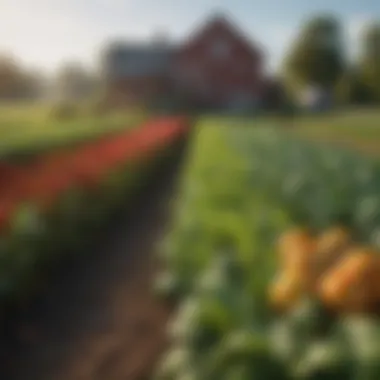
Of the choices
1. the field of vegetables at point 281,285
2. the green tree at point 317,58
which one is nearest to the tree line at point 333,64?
the green tree at point 317,58

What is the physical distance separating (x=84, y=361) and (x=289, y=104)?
5.65 ft

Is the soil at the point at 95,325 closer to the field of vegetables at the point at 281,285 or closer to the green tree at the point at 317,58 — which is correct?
the field of vegetables at the point at 281,285

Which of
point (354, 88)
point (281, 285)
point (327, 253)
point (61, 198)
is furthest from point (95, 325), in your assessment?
point (354, 88)

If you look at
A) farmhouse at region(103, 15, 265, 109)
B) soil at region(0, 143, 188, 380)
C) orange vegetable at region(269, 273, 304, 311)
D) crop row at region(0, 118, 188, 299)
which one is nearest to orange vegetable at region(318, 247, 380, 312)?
orange vegetable at region(269, 273, 304, 311)

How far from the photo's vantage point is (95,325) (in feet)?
16.3

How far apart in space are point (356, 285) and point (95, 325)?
2679mm

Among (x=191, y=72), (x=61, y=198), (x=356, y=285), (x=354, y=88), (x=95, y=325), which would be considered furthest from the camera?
(x=61, y=198)

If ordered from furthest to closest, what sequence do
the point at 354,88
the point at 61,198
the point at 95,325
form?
the point at 61,198 → the point at 95,325 → the point at 354,88

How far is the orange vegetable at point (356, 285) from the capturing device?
2.55 m

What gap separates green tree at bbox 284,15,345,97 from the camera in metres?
2.70

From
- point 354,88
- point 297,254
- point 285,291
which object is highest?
point 354,88

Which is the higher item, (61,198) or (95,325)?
(61,198)

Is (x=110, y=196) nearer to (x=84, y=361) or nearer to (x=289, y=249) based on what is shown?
(x=84, y=361)

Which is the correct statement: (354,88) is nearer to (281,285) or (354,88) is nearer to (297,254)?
(297,254)
